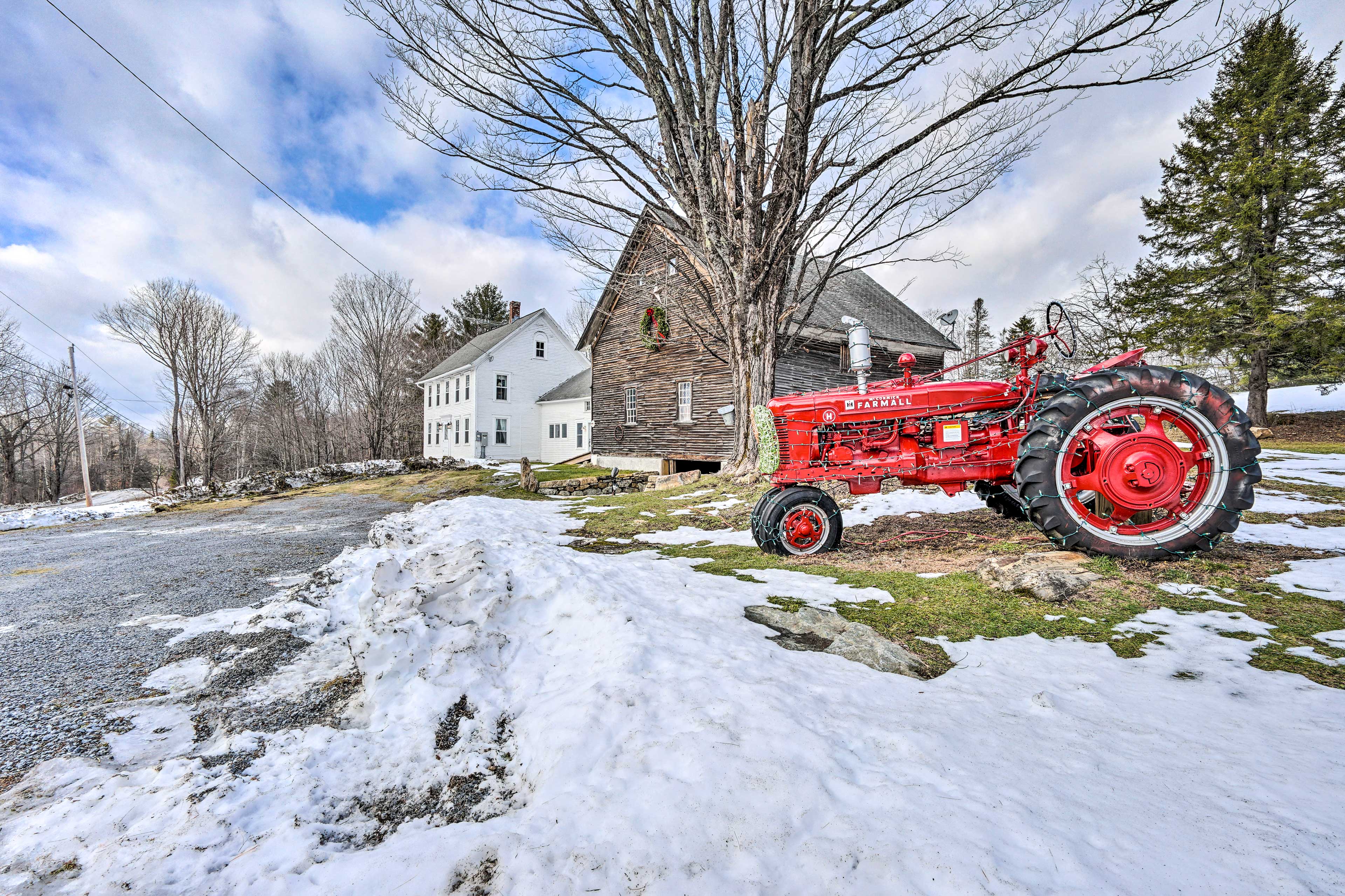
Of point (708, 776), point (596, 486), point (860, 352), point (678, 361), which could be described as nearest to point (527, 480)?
point (596, 486)

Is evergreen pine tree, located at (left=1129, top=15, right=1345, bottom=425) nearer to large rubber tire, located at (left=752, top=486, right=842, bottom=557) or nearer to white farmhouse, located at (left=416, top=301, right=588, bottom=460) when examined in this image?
large rubber tire, located at (left=752, top=486, right=842, bottom=557)

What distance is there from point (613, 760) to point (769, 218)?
8978 millimetres

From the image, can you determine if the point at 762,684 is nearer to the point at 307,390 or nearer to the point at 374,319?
the point at 374,319

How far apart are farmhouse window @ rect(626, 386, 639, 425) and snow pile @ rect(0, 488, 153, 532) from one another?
13122mm

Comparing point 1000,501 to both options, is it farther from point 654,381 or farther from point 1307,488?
point 654,381

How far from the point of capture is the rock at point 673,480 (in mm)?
11312

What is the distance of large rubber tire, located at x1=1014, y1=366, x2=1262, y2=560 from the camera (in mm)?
3471

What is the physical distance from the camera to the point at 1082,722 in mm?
1932

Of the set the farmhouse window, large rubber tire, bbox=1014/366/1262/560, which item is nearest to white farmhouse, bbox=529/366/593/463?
the farmhouse window

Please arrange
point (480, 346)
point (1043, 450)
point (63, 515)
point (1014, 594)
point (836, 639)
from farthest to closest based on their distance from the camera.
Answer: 1. point (480, 346)
2. point (63, 515)
3. point (1043, 450)
4. point (1014, 594)
5. point (836, 639)

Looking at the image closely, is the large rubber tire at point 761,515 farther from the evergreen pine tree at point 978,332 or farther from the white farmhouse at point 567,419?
the evergreen pine tree at point 978,332

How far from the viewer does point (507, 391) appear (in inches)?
1105

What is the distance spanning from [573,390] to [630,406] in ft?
25.4

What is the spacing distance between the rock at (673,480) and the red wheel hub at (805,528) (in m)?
6.15
